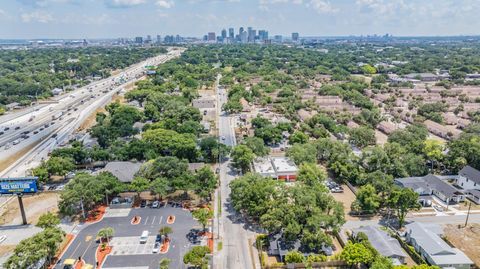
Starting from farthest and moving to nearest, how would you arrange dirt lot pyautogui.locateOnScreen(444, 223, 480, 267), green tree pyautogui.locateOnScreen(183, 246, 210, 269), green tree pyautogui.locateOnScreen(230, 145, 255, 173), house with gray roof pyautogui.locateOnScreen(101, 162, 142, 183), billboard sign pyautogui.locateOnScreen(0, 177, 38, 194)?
green tree pyautogui.locateOnScreen(230, 145, 255, 173)
house with gray roof pyautogui.locateOnScreen(101, 162, 142, 183)
billboard sign pyautogui.locateOnScreen(0, 177, 38, 194)
dirt lot pyautogui.locateOnScreen(444, 223, 480, 267)
green tree pyautogui.locateOnScreen(183, 246, 210, 269)

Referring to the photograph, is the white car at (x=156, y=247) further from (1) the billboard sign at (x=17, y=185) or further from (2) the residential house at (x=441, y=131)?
(2) the residential house at (x=441, y=131)

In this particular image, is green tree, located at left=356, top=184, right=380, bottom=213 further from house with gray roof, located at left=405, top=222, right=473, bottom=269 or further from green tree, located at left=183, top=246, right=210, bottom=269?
green tree, located at left=183, top=246, right=210, bottom=269

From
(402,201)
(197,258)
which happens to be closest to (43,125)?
(197,258)

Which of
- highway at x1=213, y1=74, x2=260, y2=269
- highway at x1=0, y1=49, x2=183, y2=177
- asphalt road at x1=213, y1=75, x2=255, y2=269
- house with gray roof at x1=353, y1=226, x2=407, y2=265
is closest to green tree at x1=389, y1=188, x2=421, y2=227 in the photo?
house with gray roof at x1=353, y1=226, x2=407, y2=265

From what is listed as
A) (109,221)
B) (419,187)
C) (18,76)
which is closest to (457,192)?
(419,187)

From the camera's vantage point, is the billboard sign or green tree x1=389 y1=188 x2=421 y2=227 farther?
the billboard sign

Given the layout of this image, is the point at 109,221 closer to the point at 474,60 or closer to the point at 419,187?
the point at 419,187
